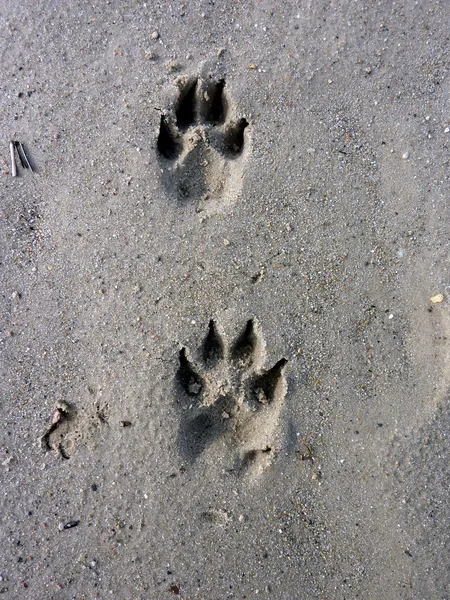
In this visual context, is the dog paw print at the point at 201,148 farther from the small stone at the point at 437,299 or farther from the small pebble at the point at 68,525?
the small pebble at the point at 68,525

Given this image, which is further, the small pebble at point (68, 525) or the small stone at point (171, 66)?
the small stone at point (171, 66)

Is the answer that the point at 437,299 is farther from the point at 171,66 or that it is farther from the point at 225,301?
the point at 171,66

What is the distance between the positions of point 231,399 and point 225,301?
39 centimetres

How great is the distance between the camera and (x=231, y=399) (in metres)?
1.80

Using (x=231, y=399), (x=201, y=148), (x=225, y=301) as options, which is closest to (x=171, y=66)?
(x=201, y=148)

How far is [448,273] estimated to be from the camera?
1.86 metres

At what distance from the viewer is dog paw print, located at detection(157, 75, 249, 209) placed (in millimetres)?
1858

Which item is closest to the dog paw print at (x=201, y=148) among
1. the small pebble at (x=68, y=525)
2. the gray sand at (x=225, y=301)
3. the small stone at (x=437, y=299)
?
the gray sand at (x=225, y=301)

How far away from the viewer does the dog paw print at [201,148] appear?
1858mm

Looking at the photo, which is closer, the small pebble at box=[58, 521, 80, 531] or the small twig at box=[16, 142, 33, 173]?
the small pebble at box=[58, 521, 80, 531]

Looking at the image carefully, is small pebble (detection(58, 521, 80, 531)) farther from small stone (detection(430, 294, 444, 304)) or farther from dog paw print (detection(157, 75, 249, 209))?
small stone (detection(430, 294, 444, 304))

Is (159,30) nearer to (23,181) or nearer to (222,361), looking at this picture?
(23,181)

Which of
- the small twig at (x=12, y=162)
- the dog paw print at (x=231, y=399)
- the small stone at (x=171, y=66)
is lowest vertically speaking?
the dog paw print at (x=231, y=399)

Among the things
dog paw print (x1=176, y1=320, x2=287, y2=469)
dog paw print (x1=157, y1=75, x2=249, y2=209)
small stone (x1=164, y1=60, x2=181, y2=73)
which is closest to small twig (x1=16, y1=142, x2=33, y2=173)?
dog paw print (x1=157, y1=75, x2=249, y2=209)
